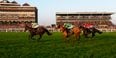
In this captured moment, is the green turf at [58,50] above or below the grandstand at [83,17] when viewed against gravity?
above

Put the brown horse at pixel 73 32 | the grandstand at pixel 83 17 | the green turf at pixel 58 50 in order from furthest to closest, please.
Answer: the grandstand at pixel 83 17 → the brown horse at pixel 73 32 → the green turf at pixel 58 50

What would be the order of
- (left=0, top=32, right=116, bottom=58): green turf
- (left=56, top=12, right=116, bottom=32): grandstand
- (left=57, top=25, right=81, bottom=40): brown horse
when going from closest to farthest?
(left=0, top=32, right=116, bottom=58): green turf → (left=57, top=25, right=81, bottom=40): brown horse → (left=56, top=12, right=116, bottom=32): grandstand

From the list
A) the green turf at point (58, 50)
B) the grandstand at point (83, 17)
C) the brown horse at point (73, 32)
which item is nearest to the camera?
the green turf at point (58, 50)

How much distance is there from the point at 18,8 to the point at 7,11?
3.59 metres

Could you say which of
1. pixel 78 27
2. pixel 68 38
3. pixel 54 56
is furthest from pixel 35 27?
pixel 54 56

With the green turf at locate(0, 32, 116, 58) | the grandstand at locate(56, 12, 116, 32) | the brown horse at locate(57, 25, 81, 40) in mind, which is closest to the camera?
the green turf at locate(0, 32, 116, 58)

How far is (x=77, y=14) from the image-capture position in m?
128

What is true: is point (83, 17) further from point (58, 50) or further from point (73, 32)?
point (58, 50)

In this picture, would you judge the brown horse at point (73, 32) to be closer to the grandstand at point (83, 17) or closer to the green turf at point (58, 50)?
the green turf at point (58, 50)

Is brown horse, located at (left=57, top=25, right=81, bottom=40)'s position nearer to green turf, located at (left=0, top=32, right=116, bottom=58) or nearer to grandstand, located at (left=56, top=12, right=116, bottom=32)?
green turf, located at (left=0, top=32, right=116, bottom=58)

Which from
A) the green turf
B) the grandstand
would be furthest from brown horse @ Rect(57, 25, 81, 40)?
the grandstand

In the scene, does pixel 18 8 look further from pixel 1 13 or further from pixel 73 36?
pixel 73 36

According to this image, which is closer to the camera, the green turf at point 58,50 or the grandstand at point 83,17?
the green turf at point 58,50

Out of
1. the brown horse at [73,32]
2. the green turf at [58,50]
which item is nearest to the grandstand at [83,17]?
the brown horse at [73,32]
